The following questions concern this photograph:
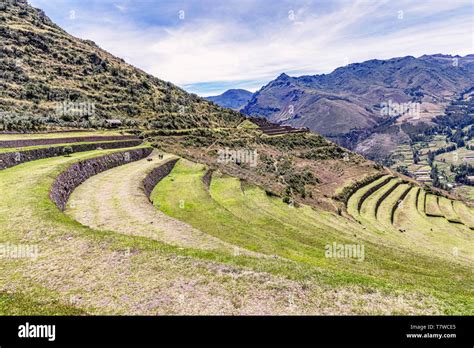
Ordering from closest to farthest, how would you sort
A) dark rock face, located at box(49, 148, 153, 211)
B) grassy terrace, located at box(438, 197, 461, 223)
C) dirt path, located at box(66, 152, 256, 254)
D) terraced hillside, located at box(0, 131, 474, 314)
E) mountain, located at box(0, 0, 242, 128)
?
terraced hillside, located at box(0, 131, 474, 314) → dirt path, located at box(66, 152, 256, 254) → dark rock face, located at box(49, 148, 153, 211) → grassy terrace, located at box(438, 197, 461, 223) → mountain, located at box(0, 0, 242, 128)

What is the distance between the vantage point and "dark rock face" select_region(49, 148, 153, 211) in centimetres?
2675

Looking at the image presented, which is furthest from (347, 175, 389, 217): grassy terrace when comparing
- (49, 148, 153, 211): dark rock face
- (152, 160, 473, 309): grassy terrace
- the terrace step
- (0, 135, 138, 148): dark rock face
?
(0, 135, 138, 148): dark rock face

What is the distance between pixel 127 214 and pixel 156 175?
2069 centimetres

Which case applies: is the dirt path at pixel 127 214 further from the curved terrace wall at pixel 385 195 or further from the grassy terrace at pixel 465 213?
the grassy terrace at pixel 465 213

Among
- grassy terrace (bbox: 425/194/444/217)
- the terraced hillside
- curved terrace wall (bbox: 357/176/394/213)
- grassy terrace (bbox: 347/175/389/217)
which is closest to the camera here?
→ the terraced hillside

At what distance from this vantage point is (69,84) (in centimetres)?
9562

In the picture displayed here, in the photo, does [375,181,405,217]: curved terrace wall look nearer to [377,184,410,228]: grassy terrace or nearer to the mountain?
[377,184,410,228]: grassy terrace

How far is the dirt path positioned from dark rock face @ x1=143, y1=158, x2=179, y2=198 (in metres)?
2.03

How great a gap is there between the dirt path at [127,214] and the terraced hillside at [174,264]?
85mm

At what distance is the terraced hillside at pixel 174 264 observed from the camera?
11.7 meters

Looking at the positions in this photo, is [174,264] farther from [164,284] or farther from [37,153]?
[37,153]

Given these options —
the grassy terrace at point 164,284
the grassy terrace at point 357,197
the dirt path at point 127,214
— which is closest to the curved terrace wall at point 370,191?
the grassy terrace at point 357,197

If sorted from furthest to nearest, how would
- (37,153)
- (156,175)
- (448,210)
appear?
(448,210), (156,175), (37,153)

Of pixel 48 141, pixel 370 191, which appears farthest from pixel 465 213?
pixel 48 141
